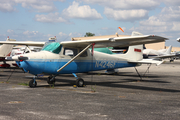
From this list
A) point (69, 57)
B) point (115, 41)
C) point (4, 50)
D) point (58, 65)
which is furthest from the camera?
point (4, 50)

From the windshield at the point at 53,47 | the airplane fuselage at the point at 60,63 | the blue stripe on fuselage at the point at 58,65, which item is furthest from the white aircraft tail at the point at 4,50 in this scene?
the blue stripe on fuselage at the point at 58,65

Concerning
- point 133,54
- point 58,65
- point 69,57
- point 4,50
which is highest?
point 4,50

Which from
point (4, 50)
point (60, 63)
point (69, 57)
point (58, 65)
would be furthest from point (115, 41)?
point (4, 50)

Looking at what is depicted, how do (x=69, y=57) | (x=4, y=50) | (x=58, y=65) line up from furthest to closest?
(x=4, y=50)
(x=69, y=57)
(x=58, y=65)

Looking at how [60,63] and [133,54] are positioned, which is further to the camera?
[133,54]

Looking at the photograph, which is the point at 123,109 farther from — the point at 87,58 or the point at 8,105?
the point at 87,58

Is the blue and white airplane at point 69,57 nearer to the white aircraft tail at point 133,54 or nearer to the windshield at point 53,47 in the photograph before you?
the windshield at point 53,47

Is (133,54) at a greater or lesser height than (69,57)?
greater

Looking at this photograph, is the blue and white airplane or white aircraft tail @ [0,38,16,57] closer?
the blue and white airplane

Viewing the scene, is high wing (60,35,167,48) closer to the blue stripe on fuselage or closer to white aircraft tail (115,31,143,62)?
the blue stripe on fuselage

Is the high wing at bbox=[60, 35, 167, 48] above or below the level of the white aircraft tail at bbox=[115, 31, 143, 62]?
above

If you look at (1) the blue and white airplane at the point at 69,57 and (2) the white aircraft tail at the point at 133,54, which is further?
(2) the white aircraft tail at the point at 133,54

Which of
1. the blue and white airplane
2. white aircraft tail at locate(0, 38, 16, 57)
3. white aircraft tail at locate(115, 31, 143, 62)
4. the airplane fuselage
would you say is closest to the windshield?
the blue and white airplane

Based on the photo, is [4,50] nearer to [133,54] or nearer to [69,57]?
[69,57]
